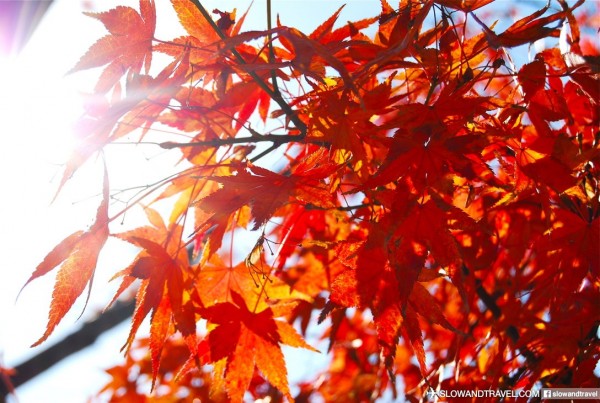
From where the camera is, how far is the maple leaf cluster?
66 cm

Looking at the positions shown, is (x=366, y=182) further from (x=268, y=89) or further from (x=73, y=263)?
(x=73, y=263)

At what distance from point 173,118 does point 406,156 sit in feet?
1.51

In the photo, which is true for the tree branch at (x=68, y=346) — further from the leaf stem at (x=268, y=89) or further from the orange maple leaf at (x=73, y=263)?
the leaf stem at (x=268, y=89)

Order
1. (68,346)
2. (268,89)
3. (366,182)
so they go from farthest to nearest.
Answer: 1. (68,346)
2. (268,89)
3. (366,182)

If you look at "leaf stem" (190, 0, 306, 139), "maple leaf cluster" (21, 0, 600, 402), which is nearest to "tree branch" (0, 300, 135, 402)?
"maple leaf cluster" (21, 0, 600, 402)

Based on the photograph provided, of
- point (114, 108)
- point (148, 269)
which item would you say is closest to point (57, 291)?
point (148, 269)

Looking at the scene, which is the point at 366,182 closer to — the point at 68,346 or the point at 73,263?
the point at 73,263

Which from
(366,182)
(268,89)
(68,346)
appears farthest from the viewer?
(68,346)

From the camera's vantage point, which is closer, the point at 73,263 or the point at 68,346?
the point at 73,263

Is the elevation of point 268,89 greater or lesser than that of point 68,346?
greater

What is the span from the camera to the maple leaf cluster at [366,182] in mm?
664

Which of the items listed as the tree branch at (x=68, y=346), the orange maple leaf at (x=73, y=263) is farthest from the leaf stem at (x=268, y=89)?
the tree branch at (x=68, y=346)

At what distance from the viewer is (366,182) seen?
64cm

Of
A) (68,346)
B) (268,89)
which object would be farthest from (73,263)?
(68,346)
